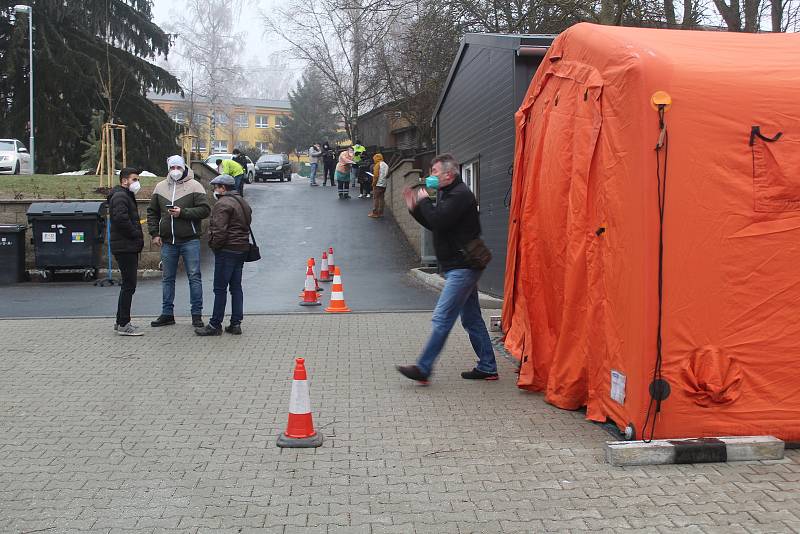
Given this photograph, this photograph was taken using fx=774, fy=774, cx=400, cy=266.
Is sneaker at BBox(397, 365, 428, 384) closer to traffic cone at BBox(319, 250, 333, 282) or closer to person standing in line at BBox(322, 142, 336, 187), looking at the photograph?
traffic cone at BBox(319, 250, 333, 282)

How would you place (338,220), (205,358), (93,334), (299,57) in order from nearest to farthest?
(205,358), (93,334), (338,220), (299,57)

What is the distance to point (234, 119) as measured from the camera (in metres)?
80.6

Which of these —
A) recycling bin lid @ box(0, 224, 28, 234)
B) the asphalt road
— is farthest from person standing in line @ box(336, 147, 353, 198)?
recycling bin lid @ box(0, 224, 28, 234)

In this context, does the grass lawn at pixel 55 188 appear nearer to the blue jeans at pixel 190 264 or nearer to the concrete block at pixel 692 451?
the blue jeans at pixel 190 264

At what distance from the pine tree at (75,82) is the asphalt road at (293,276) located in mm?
8069

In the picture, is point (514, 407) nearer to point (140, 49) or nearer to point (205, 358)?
point (205, 358)

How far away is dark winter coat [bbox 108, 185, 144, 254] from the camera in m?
8.63

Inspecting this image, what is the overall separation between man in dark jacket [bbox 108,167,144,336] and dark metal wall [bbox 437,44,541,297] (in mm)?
4695

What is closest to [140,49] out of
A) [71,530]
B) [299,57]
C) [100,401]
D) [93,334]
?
[299,57]

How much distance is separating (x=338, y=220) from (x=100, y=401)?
1648 cm

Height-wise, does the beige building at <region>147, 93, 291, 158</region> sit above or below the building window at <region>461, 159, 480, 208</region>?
above

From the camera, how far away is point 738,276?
4.76 metres

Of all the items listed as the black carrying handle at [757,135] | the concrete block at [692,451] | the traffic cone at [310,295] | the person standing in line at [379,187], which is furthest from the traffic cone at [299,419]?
the person standing in line at [379,187]

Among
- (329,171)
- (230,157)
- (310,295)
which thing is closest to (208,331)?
(310,295)
